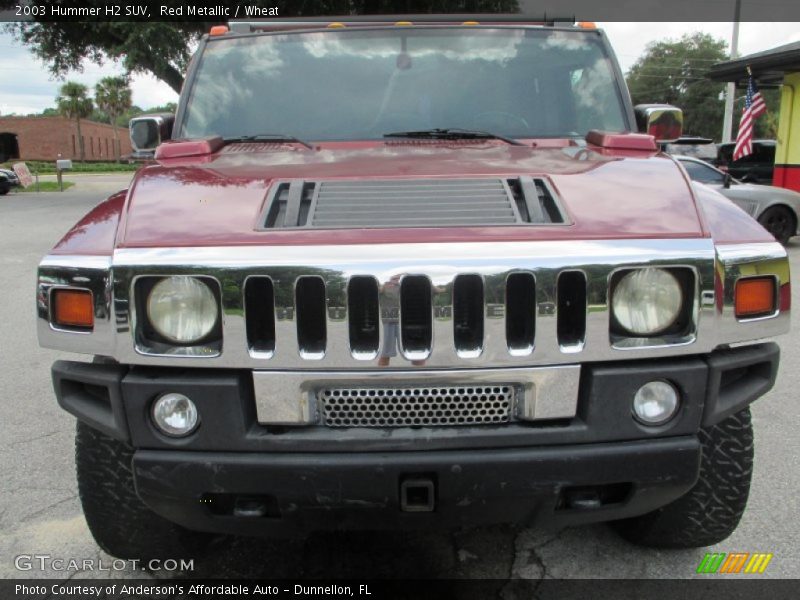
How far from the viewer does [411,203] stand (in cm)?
214

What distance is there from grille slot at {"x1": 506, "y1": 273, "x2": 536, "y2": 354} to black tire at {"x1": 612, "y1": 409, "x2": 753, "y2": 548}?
72cm

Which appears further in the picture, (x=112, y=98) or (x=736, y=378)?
(x=112, y=98)

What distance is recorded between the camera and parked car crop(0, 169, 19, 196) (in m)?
22.6

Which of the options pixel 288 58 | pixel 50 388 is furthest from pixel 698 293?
pixel 50 388

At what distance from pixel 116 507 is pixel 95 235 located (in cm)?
92

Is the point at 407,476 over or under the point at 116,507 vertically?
over

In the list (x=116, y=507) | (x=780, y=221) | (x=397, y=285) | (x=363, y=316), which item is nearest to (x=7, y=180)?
(x=780, y=221)

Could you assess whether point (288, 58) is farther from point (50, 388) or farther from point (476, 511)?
point (50, 388)

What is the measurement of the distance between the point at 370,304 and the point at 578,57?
2046mm

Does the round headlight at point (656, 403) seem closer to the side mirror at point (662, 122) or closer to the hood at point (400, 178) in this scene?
the hood at point (400, 178)

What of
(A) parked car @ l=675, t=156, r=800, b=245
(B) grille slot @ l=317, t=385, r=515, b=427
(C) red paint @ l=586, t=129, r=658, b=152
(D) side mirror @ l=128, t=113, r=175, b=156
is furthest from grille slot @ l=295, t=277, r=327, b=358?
(A) parked car @ l=675, t=156, r=800, b=245

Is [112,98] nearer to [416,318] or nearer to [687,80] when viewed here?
[687,80]

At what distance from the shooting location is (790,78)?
16.1m

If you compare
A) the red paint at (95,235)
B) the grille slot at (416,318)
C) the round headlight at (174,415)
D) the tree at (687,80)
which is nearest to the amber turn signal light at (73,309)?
the red paint at (95,235)
